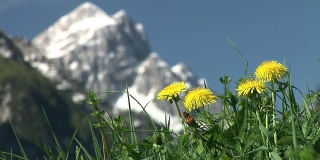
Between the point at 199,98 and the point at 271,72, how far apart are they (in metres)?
0.40

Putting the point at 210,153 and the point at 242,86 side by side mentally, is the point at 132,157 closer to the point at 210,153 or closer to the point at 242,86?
the point at 210,153

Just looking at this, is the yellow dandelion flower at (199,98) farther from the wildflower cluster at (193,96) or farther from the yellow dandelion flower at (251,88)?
the yellow dandelion flower at (251,88)

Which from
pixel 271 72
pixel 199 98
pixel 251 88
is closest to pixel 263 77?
pixel 271 72

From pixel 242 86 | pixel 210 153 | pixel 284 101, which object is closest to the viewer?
pixel 210 153

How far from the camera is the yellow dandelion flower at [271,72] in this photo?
2.76 metres

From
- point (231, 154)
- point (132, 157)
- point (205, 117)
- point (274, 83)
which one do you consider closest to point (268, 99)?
point (274, 83)

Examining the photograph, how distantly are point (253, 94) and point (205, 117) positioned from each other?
0.95ft

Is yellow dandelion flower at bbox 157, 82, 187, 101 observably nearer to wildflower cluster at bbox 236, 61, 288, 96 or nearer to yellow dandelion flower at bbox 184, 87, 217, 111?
yellow dandelion flower at bbox 184, 87, 217, 111

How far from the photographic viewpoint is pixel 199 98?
2.81 meters

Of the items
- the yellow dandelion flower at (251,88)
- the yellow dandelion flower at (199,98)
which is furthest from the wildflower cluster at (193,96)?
the yellow dandelion flower at (251,88)

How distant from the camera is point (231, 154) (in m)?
2.41

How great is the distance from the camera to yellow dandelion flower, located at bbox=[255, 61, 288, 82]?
2.76 m

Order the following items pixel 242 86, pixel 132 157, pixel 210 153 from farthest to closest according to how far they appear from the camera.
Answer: pixel 242 86, pixel 132 157, pixel 210 153

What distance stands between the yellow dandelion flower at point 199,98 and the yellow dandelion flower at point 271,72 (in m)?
0.28
